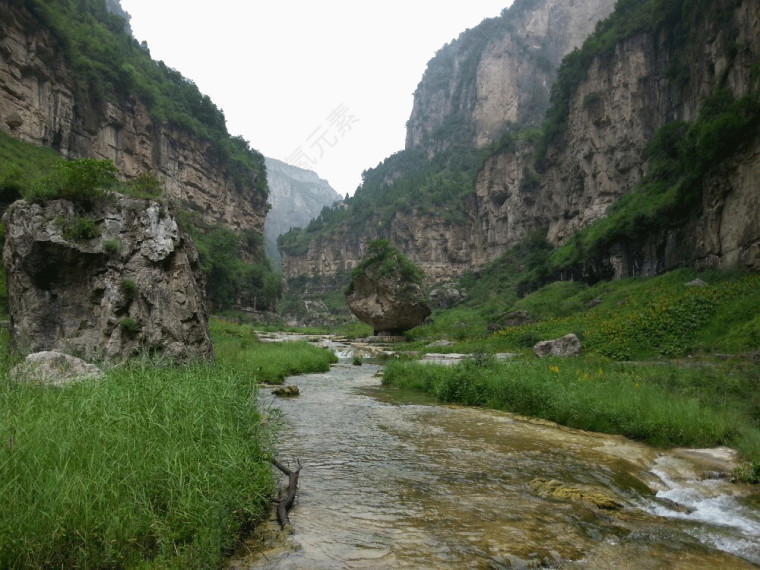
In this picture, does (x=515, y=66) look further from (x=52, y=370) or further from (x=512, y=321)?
(x=52, y=370)

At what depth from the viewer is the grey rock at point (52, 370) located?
22.2 feet

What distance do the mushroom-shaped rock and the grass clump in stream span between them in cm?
2641

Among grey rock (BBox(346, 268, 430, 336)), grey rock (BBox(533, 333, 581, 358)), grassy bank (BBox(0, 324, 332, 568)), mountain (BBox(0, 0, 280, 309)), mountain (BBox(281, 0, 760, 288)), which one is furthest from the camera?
grey rock (BBox(346, 268, 430, 336))

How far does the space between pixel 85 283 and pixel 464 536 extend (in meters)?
12.5

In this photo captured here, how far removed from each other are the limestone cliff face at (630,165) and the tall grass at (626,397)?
523 inches

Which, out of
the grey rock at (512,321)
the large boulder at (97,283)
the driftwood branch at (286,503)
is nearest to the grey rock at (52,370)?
the large boulder at (97,283)

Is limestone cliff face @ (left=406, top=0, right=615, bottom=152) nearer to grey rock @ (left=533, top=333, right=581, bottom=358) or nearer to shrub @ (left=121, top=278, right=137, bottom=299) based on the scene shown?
grey rock @ (left=533, top=333, right=581, bottom=358)

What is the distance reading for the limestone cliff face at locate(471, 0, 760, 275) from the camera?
22.0 m

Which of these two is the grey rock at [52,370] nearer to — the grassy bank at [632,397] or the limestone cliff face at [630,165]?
the grassy bank at [632,397]

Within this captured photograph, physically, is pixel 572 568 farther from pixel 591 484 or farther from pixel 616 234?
pixel 616 234

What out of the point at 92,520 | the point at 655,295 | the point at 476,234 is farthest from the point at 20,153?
the point at 476,234

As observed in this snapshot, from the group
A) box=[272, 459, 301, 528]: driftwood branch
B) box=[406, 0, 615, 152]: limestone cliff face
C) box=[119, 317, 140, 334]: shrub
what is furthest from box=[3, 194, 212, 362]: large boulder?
box=[406, 0, 615, 152]: limestone cliff face

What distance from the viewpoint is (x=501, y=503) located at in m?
4.93

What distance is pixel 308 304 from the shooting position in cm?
10694
